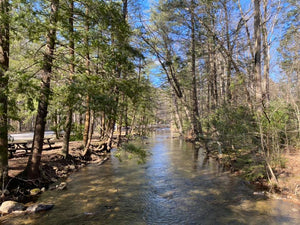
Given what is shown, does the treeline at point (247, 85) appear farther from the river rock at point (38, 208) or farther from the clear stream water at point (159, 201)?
the river rock at point (38, 208)

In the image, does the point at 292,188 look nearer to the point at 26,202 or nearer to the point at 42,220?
the point at 42,220

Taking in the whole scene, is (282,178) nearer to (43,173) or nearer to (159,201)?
(159,201)

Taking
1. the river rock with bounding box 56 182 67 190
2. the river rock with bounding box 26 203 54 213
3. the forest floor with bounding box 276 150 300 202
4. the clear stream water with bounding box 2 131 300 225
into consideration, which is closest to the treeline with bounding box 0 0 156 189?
the river rock with bounding box 26 203 54 213

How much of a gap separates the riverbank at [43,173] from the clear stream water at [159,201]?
44 centimetres

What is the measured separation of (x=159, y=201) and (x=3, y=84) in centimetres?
507

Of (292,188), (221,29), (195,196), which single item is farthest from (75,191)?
(221,29)

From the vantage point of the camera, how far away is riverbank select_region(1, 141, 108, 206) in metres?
6.52

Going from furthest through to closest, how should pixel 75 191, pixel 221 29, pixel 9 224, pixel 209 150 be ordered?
pixel 221 29, pixel 209 150, pixel 75 191, pixel 9 224

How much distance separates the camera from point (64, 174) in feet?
30.7

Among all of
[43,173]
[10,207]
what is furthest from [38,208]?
[43,173]

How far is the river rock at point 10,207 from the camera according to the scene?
18.1 feet

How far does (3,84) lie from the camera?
15.6 ft

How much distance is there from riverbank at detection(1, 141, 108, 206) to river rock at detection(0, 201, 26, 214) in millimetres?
474

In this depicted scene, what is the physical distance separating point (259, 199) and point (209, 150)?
7.71 m
